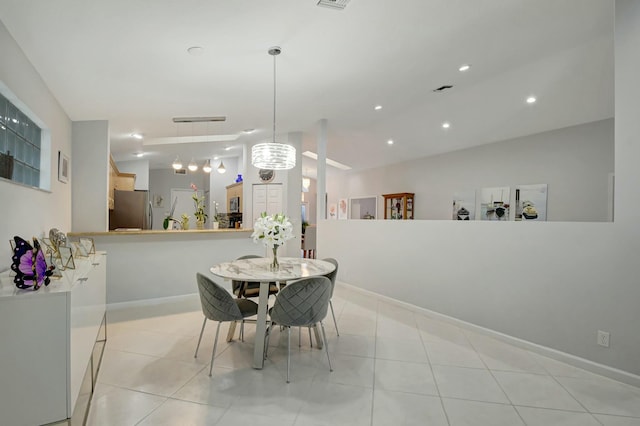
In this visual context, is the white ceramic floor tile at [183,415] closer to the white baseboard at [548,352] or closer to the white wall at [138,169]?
the white baseboard at [548,352]

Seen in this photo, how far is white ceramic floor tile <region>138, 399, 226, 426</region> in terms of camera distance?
1844mm

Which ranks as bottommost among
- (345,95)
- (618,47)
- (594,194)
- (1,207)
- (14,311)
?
(14,311)

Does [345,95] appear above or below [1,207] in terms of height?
above

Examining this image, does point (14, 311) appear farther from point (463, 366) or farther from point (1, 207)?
point (463, 366)

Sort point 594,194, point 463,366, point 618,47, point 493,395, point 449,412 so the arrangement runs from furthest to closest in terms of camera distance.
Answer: point 594,194, point 463,366, point 618,47, point 493,395, point 449,412

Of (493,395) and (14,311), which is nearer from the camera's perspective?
(14,311)

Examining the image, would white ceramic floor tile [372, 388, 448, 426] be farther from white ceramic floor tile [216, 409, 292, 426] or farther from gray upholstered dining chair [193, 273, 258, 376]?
gray upholstered dining chair [193, 273, 258, 376]

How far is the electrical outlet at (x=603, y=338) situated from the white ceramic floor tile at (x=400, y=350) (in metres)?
1.33

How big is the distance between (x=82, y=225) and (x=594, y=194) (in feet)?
23.5

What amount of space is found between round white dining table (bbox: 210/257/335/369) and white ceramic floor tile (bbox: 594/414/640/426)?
78.8 inches

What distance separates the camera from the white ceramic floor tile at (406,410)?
6.12ft

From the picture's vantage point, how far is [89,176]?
4211mm

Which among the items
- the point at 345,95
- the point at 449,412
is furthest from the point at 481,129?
the point at 449,412

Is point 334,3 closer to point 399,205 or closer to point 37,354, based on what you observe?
point 37,354
